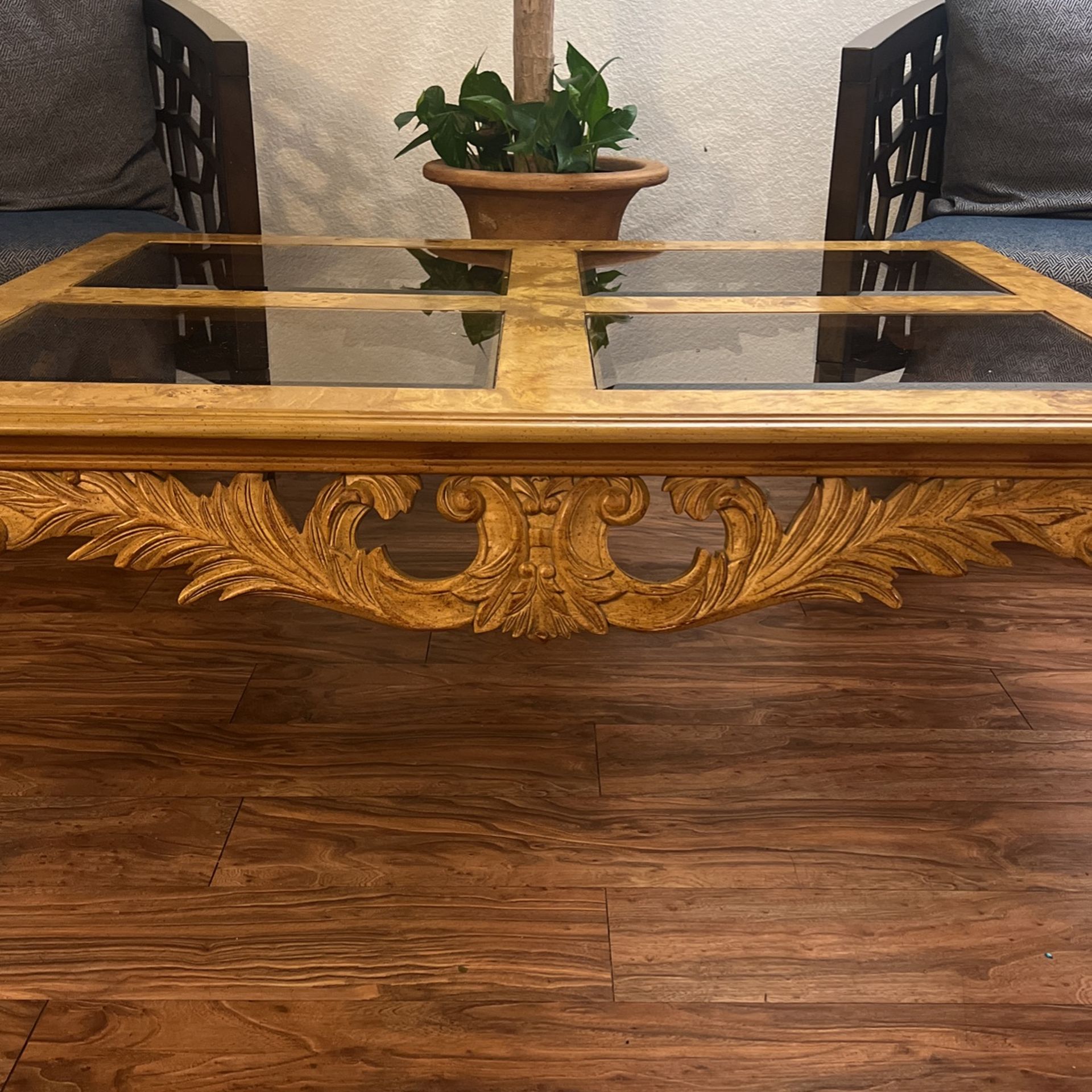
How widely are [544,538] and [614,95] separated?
5.13 feet

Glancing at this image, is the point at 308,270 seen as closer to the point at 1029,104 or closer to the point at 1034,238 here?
the point at 1034,238

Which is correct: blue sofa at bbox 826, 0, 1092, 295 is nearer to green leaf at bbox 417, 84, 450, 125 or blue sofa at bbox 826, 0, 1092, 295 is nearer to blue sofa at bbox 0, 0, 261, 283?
green leaf at bbox 417, 84, 450, 125

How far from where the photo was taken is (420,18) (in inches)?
80.6

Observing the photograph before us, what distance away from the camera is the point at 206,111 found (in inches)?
64.1

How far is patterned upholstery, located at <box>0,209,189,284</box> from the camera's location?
54.7 inches

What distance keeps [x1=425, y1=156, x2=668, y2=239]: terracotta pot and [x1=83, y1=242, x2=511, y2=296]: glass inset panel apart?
428 mm

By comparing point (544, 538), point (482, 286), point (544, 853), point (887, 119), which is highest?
point (887, 119)

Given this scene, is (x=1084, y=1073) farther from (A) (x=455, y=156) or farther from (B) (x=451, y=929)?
(A) (x=455, y=156)

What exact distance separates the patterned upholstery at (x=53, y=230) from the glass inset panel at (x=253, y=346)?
0.50m

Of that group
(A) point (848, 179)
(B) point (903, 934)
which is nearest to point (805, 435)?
(B) point (903, 934)

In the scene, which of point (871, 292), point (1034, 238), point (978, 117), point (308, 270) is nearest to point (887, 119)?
point (978, 117)

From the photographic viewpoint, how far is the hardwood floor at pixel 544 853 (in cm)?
72

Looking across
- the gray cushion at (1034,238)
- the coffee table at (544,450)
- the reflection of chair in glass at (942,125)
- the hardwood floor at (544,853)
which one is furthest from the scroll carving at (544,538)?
the reflection of chair in glass at (942,125)

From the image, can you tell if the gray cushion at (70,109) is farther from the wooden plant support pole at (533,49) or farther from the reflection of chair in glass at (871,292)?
the reflection of chair in glass at (871,292)
